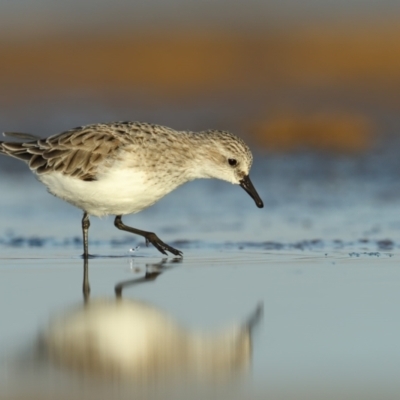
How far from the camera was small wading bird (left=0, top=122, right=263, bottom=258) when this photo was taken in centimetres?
852

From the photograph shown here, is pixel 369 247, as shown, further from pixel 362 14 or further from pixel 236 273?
pixel 362 14

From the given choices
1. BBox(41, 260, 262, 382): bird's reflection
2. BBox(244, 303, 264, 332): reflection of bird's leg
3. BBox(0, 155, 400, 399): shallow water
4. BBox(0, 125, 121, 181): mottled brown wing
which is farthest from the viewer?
BBox(0, 125, 121, 181): mottled brown wing

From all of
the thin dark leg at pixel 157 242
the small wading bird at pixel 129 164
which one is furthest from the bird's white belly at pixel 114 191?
the thin dark leg at pixel 157 242

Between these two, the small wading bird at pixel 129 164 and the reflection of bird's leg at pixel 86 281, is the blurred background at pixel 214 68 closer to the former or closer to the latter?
the small wading bird at pixel 129 164

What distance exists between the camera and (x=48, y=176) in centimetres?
897

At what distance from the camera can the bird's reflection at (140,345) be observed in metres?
5.46

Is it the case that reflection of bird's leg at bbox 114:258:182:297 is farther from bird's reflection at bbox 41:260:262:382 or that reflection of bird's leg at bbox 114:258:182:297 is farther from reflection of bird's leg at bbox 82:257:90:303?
bird's reflection at bbox 41:260:262:382

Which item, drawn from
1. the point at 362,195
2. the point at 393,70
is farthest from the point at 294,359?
the point at 393,70

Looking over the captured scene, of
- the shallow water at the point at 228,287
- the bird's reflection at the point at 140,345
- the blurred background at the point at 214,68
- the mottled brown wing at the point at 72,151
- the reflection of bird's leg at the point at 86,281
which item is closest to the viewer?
the shallow water at the point at 228,287

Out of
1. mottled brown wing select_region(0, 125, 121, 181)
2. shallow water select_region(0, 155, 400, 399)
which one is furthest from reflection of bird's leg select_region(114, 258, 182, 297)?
mottled brown wing select_region(0, 125, 121, 181)

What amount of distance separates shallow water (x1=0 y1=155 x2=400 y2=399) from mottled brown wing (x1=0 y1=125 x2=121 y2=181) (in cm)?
70

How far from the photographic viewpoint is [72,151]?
29.2 ft

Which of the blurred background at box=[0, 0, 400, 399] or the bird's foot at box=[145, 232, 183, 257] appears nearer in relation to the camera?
the blurred background at box=[0, 0, 400, 399]

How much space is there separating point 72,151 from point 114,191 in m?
0.65
